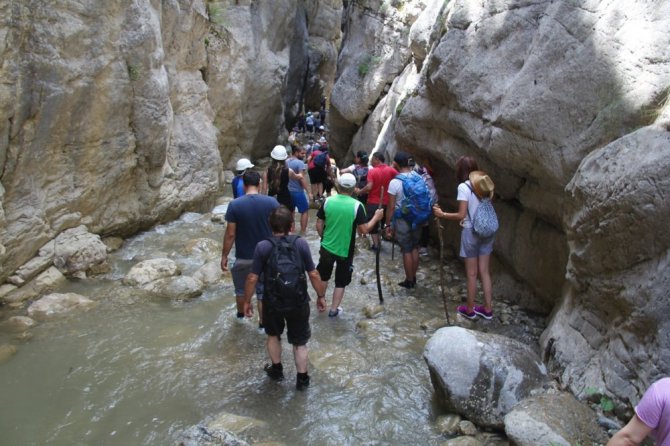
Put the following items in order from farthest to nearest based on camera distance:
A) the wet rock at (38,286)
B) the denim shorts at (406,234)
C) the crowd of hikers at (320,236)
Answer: the denim shorts at (406,234)
the wet rock at (38,286)
the crowd of hikers at (320,236)

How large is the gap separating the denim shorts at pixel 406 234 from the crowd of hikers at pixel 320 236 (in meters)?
0.01

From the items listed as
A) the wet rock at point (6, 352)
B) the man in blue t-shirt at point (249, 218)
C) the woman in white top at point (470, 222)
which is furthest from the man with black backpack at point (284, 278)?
the wet rock at point (6, 352)

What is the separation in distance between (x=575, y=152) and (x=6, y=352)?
6191mm

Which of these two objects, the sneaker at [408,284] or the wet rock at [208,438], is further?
the sneaker at [408,284]

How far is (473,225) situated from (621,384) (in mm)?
2411

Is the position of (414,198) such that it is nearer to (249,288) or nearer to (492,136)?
(492,136)

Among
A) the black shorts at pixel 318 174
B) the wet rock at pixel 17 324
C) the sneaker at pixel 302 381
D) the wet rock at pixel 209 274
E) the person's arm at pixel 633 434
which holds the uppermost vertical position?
the person's arm at pixel 633 434

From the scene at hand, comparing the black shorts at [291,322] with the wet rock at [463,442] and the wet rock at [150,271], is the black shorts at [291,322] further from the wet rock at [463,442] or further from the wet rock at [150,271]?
the wet rock at [150,271]

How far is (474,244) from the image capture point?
20.0 ft

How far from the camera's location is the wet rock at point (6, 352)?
5.40 meters

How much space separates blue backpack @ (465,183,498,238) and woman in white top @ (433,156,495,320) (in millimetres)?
48

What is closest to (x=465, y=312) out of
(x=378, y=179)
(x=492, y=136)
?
(x=492, y=136)

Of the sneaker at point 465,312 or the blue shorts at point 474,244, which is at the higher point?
the blue shorts at point 474,244

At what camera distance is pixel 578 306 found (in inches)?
196
